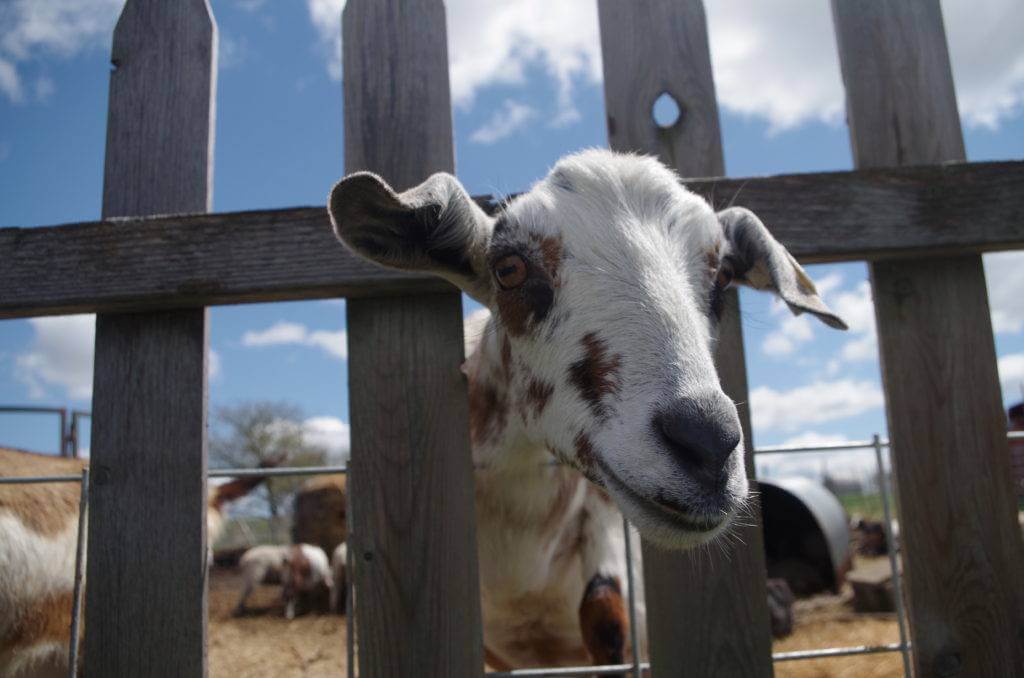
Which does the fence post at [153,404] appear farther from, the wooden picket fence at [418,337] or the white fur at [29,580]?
the white fur at [29,580]

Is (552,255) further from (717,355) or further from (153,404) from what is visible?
(153,404)

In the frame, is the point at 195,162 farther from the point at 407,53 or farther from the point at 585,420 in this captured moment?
the point at 585,420

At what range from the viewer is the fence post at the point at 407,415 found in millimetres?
2352

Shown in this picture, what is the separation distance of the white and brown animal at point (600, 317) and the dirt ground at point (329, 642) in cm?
490

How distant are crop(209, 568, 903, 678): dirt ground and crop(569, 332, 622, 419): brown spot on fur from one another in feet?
19.3

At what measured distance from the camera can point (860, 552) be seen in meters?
18.6

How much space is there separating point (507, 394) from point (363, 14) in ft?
5.07

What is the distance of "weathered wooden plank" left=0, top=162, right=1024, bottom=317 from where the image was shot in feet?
7.93

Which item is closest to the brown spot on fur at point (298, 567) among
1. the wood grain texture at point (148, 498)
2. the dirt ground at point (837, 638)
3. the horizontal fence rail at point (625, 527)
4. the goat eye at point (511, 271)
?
the dirt ground at point (837, 638)

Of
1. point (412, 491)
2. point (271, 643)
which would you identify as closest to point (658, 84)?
point (412, 491)

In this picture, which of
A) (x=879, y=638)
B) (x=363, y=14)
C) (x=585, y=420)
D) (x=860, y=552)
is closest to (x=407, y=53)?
(x=363, y=14)

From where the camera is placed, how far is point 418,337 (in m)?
2.51

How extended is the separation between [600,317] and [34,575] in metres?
3.95

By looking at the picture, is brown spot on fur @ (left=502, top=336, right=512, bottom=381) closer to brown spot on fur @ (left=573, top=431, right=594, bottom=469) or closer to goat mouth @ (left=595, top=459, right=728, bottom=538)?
brown spot on fur @ (left=573, top=431, right=594, bottom=469)
